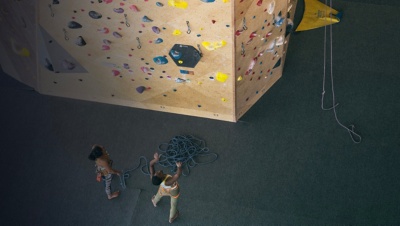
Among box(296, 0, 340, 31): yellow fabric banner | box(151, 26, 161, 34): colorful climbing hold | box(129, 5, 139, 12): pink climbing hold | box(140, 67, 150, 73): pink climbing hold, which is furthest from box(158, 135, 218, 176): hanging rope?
box(296, 0, 340, 31): yellow fabric banner

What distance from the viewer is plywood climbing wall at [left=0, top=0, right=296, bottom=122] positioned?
4.46 metres

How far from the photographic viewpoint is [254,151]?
511 cm

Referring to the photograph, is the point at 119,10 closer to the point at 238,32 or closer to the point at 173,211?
the point at 238,32

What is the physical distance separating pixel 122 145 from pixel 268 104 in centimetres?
156

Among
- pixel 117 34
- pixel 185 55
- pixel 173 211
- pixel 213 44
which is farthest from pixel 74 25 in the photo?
pixel 173 211

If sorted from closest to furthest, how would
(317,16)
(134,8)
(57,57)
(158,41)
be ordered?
(134,8) < (158,41) < (57,57) < (317,16)

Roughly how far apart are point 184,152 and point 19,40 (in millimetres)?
2021

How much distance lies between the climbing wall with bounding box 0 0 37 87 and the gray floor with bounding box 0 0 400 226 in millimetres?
197

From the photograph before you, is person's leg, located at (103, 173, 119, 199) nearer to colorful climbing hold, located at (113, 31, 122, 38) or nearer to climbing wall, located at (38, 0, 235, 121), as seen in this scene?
climbing wall, located at (38, 0, 235, 121)

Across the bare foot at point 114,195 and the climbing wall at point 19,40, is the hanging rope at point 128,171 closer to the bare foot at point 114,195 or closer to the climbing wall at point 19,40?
the bare foot at point 114,195

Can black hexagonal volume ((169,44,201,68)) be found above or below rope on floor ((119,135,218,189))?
above

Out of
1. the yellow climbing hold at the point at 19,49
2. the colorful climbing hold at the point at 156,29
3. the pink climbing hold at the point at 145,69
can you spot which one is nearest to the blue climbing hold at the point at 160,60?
the pink climbing hold at the point at 145,69

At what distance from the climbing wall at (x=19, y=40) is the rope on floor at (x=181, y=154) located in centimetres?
158

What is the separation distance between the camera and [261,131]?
17.2 ft
